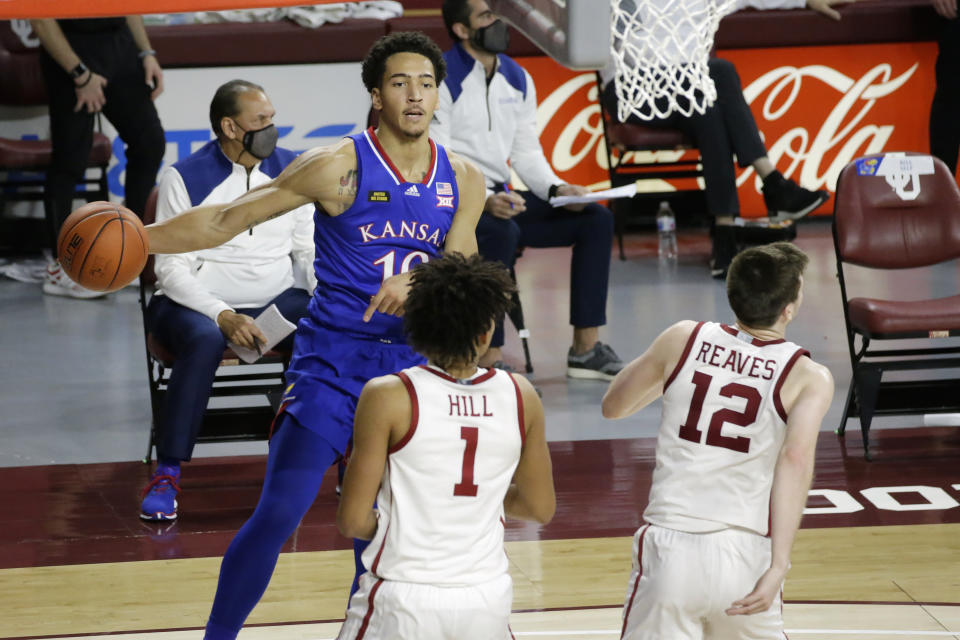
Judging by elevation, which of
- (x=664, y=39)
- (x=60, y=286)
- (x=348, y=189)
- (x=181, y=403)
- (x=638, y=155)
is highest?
(x=664, y=39)

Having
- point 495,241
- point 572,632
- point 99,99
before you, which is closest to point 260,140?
point 495,241

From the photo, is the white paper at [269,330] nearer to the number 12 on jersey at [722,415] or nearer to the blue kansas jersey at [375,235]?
the blue kansas jersey at [375,235]

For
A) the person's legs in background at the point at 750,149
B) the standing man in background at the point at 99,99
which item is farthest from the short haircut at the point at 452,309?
the person's legs in background at the point at 750,149

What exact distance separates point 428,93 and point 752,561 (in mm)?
1658

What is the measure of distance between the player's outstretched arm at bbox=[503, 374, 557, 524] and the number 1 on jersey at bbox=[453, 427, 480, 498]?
0.45 ft

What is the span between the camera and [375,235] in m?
3.94

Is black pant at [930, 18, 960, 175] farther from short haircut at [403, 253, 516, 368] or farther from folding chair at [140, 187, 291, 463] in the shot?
short haircut at [403, 253, 516, 368]

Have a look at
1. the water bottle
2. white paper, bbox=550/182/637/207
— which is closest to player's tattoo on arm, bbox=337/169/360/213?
white paper, bbox=550/182/637/207

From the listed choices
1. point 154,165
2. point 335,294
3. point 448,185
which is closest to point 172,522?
point 335,294

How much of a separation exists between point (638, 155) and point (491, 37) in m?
4.20

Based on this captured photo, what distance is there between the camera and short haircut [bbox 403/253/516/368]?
9.37 feet

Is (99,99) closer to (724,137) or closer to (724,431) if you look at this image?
(724,137)

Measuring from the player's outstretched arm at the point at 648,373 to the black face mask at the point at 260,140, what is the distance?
2775 millimetres

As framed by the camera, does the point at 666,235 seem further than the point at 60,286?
Yes
